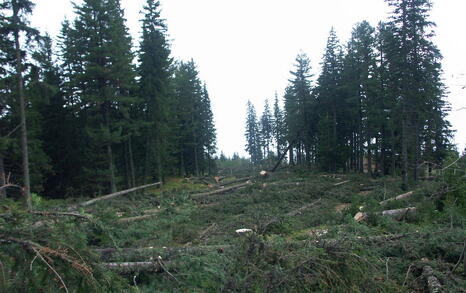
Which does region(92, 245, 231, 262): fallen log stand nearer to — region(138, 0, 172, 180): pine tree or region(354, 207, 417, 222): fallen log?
region(354, 207, 417, 222): fallen log

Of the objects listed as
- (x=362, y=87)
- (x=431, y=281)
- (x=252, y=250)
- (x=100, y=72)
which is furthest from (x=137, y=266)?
(x=362, y=87)

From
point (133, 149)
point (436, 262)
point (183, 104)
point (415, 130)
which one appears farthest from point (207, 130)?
point (436, 262)

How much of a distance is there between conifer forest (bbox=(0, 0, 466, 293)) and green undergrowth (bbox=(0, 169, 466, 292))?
0.08ft

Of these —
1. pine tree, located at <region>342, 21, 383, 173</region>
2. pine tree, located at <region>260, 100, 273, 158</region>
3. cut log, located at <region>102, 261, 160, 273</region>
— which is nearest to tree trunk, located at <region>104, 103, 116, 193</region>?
cut log, located at <region>102, 261, 160, 273</region>

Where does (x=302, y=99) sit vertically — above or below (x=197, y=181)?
above

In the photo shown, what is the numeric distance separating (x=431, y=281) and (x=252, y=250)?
3.16 metres

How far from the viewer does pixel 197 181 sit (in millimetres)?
34094

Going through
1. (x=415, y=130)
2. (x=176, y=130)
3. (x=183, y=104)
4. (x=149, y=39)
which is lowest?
(x=415, y=130)

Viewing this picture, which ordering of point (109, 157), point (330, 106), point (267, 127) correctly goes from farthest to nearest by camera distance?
1. point (267, 127)
2. point (330, 106)
3. point (109, 157)

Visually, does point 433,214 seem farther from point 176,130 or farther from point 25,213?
point 176,130

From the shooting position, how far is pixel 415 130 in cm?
2084

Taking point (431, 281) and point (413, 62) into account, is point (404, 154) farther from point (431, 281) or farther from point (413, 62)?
point (431, 281)

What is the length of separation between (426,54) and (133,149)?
78.8ft

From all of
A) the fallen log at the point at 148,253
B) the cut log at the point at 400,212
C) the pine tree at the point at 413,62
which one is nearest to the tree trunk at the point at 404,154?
the pine tree at the point at 413,62
